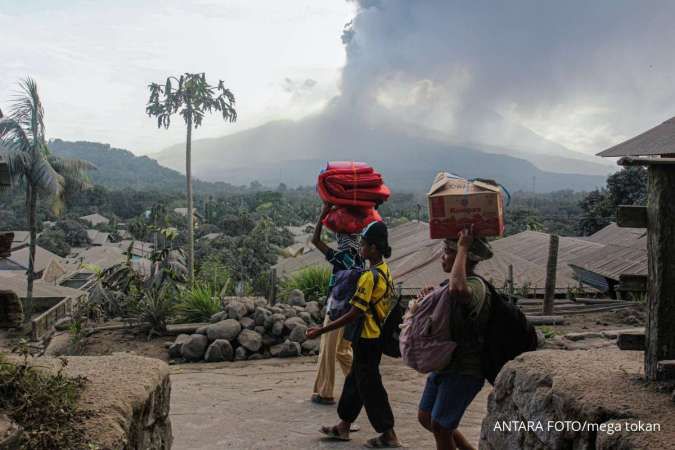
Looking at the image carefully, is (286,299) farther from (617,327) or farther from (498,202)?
(498,202)

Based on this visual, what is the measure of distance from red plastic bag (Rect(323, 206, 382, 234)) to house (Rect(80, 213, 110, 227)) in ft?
193

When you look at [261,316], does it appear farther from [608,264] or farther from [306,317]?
[608,264]

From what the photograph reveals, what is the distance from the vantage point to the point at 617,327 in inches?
391

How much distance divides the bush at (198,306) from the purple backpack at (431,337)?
264 inches

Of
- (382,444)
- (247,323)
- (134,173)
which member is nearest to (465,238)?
(382,444)

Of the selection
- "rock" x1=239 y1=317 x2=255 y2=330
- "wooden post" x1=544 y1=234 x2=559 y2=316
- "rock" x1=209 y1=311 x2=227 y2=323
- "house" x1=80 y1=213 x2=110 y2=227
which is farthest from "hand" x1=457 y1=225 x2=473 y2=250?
"house" x1=80 y1=213 x2=110 y2=227

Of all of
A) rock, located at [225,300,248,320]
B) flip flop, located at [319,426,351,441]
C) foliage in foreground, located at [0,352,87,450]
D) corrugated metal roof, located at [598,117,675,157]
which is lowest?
flip flop, located at [319,426,351,441]

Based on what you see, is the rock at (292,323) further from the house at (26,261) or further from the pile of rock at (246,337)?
the house at (26,261)

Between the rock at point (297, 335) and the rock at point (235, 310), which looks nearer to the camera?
the rock at point (297, 335)

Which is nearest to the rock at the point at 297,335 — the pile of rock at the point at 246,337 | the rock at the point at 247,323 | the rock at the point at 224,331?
the pile of rock at the point at 246,337

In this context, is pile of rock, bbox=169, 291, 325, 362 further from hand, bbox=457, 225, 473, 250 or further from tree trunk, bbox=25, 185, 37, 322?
tree trunk, bbox=25, 185, 37, 322

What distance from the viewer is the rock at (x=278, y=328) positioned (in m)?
8.87

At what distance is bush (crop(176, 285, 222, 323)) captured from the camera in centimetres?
970

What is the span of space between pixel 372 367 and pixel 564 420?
1.49 m
